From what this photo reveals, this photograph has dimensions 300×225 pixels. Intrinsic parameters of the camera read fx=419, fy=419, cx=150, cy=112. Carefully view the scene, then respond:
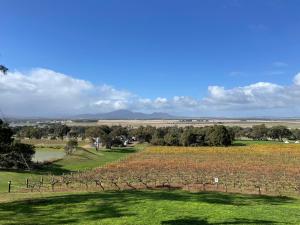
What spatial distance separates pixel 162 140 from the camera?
142625mm

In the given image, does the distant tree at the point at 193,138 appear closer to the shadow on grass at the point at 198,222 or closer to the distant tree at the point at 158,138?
the distant tree at the point at 158,138

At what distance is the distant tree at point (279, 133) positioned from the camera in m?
178

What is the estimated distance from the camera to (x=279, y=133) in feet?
587

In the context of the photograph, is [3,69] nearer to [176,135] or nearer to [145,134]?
[176,135]

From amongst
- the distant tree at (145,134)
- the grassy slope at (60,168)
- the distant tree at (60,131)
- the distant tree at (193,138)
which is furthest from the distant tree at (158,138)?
the grassy slope at (60,168)

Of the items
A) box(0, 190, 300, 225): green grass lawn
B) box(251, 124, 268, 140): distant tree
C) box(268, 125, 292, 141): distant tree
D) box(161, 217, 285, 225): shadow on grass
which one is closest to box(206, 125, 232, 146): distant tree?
box(268, 125, 292, 141): distant tree

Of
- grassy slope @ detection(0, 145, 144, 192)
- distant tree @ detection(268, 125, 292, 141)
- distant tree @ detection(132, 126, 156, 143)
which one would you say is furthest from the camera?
distant tree @ detection(268, 125, 292, 141)

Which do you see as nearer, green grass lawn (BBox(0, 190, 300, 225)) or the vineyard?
green grass lawn (BBox(0, 190, 300, 225))

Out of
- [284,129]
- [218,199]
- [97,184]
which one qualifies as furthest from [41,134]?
[218,199]

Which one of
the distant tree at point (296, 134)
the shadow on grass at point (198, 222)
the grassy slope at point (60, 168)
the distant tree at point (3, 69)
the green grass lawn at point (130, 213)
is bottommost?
the grassy slope at point (60, 168)

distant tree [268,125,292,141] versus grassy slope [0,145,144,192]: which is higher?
distant tree [268,125,292,141]

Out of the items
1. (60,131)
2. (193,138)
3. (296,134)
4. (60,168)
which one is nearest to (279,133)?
(296,134)

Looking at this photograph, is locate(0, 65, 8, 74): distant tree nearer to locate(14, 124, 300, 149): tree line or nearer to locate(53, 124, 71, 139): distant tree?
locate(14, 124, 300, 149): tree line

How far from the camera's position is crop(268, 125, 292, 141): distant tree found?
178 m
